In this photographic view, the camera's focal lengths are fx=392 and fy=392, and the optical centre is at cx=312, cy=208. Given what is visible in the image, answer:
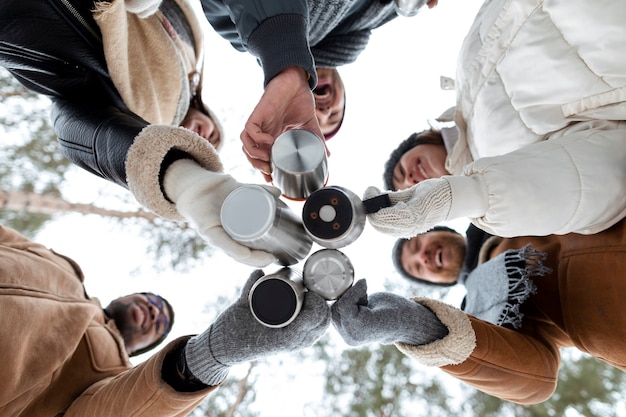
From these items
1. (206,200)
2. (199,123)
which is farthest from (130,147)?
(199,123)

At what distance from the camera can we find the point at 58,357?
938 millimetres

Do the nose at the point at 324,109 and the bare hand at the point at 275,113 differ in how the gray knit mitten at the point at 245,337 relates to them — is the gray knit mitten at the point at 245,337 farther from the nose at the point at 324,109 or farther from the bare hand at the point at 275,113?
the nose at the point at 324,109

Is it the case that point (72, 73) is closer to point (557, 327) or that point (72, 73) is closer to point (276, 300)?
point (276, 300)

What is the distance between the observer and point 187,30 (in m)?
1.16

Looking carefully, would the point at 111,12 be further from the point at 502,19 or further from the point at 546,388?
the point at 546,388

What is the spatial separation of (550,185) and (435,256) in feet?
3.03

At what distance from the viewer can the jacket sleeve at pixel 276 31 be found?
0.78 metres

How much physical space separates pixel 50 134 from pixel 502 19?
2300 millimetres

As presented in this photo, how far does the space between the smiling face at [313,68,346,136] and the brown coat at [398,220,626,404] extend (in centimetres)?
85

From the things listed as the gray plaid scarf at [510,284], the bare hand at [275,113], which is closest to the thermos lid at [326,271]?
the bare hand at [275,113]

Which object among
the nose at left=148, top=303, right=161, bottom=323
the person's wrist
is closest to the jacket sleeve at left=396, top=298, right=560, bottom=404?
the person's wrist

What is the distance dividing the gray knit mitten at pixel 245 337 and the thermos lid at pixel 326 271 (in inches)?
0.8

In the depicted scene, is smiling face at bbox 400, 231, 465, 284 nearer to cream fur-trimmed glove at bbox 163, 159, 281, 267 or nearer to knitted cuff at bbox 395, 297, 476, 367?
knitted cuff at bbox 395, 297, 476, 367

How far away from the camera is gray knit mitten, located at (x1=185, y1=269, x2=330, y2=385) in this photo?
707mm
